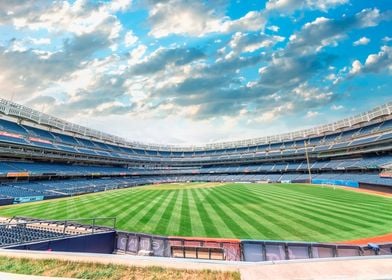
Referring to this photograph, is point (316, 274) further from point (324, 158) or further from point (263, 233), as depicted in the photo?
point (324, 158)

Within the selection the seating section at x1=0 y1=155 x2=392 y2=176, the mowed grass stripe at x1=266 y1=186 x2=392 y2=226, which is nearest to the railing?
the seating section at x1=0 y1=155 x2=392 y2=176

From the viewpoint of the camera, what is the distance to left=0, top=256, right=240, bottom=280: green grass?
5312mm

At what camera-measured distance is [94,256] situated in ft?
21.6

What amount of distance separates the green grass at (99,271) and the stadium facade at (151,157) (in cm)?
3557

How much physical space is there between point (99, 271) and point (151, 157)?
96864 millimetres

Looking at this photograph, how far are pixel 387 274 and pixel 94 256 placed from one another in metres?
7.12

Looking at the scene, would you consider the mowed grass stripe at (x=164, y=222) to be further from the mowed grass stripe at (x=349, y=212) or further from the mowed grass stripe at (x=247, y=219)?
the mowed grass stripe at (x=349, y=212)

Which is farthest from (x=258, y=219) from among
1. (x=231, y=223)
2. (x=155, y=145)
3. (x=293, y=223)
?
(x=155, y=145)

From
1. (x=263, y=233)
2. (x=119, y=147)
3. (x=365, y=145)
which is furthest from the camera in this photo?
(x=119, y=147)

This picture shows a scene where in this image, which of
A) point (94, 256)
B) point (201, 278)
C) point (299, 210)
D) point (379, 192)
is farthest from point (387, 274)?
point (379, 192)

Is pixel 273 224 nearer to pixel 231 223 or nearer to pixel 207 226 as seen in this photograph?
pixel 231 223

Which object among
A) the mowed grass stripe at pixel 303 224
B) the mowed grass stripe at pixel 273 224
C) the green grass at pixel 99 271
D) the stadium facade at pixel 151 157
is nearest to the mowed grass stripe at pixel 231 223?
the mowed grass stripe at pixel 273 224

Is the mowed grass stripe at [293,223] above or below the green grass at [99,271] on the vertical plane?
below

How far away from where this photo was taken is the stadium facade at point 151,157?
44203mm
